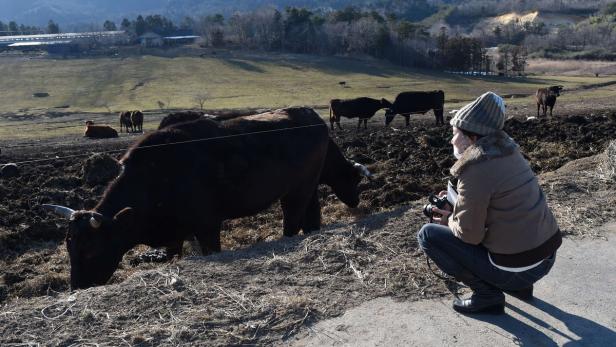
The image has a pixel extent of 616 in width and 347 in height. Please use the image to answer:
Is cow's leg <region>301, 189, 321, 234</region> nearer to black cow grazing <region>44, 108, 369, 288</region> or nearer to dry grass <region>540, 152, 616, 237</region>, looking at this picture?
black cow grazing <region>44, 108, 369, 288</region>

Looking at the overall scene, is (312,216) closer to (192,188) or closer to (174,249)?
(174,249)

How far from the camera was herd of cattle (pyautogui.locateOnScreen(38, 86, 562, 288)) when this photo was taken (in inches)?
283

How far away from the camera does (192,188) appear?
7676mm

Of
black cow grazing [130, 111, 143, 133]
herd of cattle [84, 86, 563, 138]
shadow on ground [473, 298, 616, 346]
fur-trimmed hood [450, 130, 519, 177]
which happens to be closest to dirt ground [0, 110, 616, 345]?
shadow on ground [473, 298, 616, 346]

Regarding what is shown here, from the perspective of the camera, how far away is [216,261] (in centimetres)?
632

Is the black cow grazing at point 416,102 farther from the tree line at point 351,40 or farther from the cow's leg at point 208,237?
the tree line at point 351,40

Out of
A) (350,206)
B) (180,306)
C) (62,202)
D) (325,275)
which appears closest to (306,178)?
(350,206)

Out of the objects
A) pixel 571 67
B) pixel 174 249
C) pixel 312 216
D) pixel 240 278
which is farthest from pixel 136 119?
pixel 571 67

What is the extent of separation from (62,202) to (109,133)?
64.1 ft

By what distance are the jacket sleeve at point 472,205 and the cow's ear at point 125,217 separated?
4.08m

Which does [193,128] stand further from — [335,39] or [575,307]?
[335,39]

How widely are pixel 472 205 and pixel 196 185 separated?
4.26m

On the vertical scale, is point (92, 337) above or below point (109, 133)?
above

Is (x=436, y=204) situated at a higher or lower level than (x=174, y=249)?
higher
